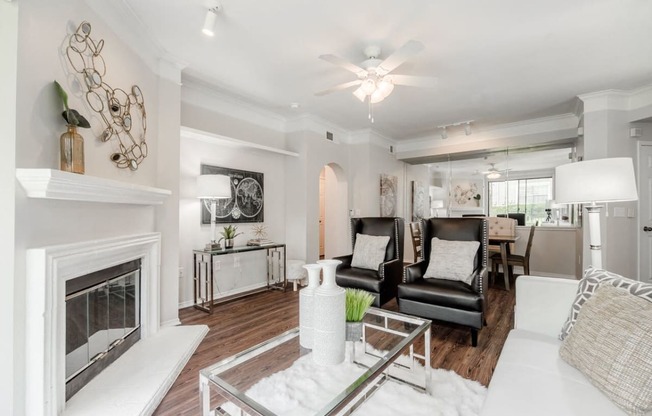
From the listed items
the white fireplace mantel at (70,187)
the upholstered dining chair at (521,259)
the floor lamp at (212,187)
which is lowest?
the upholstered dining chair at (521,259)

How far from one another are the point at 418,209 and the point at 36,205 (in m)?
6.17

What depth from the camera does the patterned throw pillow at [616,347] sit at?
1046 millimetres

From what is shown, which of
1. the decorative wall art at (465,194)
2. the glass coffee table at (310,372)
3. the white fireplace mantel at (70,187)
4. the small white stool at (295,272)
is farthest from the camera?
the decorative wall art at (465,194)

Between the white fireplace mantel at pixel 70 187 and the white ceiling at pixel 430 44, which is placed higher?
the white ceiling at pixel 430 44

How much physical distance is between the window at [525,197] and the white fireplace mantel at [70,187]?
18.2 feet

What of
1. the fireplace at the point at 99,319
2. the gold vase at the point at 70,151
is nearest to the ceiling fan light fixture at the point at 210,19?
the gold vase at the point at 70,151

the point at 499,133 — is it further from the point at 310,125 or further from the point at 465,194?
the point at 310,125

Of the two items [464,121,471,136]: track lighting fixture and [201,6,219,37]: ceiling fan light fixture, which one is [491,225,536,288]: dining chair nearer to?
[464,121,471,136]: track lighting fixture

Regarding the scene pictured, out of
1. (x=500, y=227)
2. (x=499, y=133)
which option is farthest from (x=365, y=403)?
(x=499, y=133)

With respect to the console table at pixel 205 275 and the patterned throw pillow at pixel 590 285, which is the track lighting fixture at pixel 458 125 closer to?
the console table at pixel 205 275

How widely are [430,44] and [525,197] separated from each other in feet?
12.7

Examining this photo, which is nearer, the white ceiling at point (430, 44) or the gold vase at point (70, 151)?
the gold vase at point (70, 151)

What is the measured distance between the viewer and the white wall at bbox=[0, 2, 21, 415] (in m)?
1.31

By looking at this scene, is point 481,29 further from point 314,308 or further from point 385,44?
point 314,308
